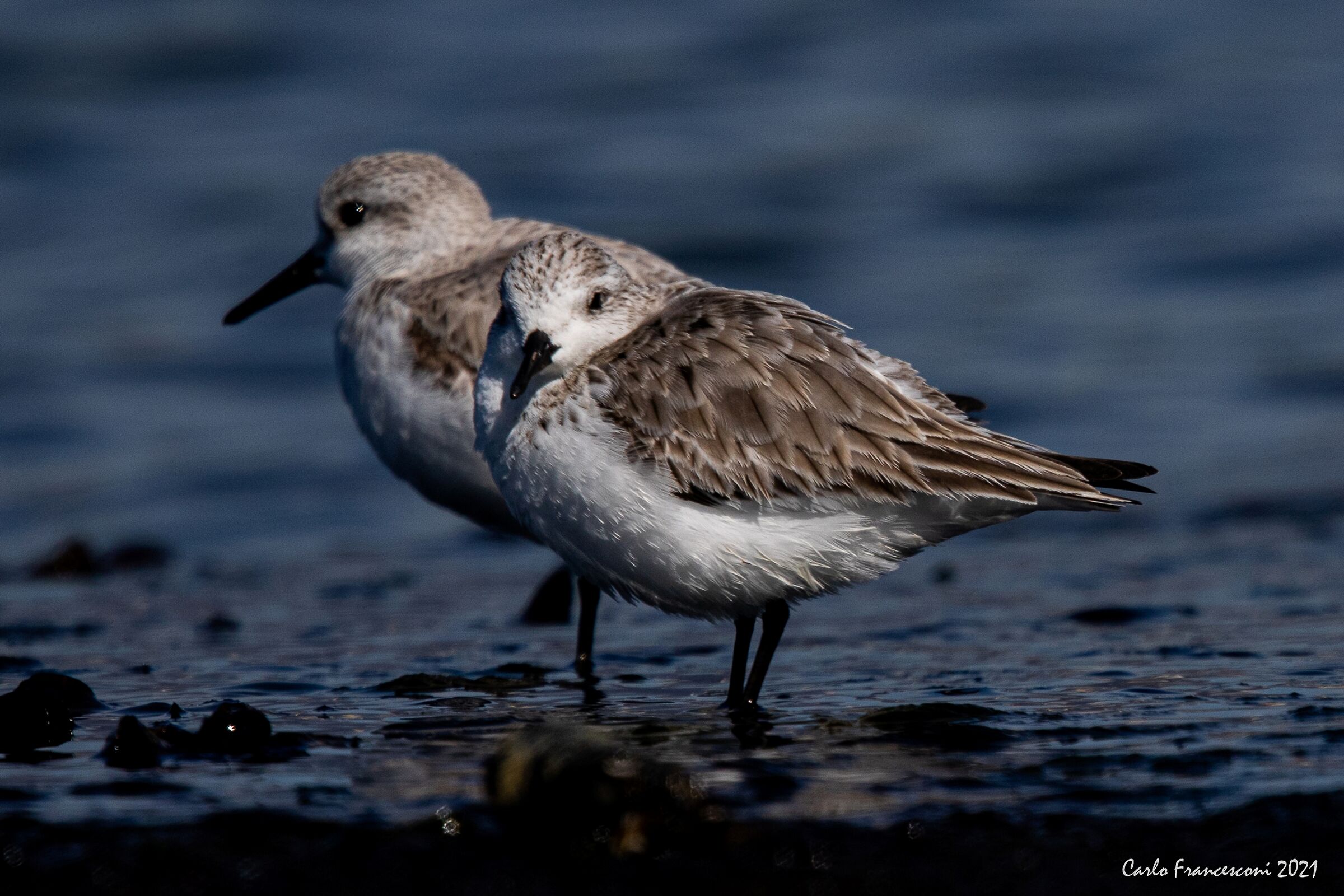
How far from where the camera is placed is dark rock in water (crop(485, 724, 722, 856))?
3.95m

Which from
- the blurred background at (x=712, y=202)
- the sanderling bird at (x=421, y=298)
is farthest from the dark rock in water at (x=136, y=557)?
the sanderling bird at (x=421, y=298)

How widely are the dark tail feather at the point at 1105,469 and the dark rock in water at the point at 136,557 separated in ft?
18.1

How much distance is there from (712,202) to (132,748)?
11.4 m

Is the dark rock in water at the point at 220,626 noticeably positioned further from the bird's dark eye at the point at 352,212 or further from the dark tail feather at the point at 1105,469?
the dark tail feather at the point at 1105,469

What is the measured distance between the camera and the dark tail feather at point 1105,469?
5.10 metres

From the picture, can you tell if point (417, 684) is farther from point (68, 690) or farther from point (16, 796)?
point (16, 796)

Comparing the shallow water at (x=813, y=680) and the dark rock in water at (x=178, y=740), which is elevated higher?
the dark rock in water at (x=178, y=740)

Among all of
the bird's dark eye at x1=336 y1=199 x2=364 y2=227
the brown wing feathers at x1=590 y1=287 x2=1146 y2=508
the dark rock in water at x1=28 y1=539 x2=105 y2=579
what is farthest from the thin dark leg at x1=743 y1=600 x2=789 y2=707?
the dark rock in water at x1=28 y1=539 x2=105 y2=579

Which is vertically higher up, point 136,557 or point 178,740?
point 178,740

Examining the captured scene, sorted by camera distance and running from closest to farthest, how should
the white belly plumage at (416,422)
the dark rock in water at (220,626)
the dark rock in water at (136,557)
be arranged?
1. the white belly plumage at (416,422)
2. the dark rock in water at (220,626)
3. the dark rock in water at (136,557)

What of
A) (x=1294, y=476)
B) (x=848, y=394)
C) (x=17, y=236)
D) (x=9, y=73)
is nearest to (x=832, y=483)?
(x=848, y=394)

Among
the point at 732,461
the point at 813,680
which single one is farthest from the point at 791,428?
the point at 813,680

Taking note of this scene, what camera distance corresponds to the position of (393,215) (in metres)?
8.01

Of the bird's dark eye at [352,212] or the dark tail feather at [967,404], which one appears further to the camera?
the bird's dark eye at [352,212]
